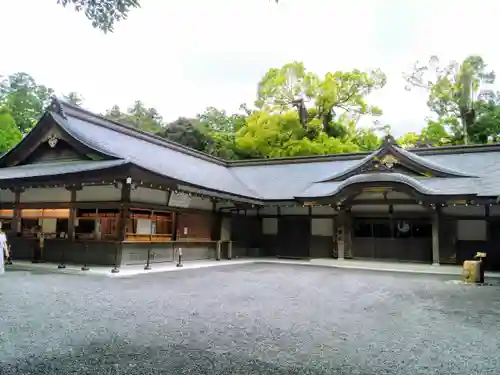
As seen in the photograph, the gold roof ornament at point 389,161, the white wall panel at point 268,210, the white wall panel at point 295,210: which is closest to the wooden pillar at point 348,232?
the white wall panel at point 295,210

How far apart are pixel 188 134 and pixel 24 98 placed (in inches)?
580

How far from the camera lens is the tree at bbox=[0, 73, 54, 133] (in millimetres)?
33750

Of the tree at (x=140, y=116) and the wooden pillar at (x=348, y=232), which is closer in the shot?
the wooden pillar at (x=348, y=232)

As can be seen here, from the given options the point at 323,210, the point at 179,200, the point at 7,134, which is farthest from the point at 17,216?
the point at 7,134

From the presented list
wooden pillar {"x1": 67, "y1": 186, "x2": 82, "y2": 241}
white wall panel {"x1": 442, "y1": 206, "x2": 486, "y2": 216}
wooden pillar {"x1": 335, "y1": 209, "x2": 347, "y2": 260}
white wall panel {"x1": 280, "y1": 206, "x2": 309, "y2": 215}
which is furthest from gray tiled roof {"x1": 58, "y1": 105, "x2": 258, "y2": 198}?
white wall panel {"x1": 442, "y1": 206, "x2": 486, "y2": 216}

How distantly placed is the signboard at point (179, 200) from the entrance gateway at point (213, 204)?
48 mm

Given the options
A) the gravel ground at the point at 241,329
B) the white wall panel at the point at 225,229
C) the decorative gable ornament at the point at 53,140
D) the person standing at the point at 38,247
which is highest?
the decorative gable ornament at the point at 53,140

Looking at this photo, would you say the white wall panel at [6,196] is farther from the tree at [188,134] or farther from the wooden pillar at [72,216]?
the tree at [188,134]

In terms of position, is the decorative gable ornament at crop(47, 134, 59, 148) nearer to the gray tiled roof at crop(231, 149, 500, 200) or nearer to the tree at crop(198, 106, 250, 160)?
the gray tiled roof at crop(231, 149, 500, 200)

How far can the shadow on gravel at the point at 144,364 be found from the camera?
343 cm

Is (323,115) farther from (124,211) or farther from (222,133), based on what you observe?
(124,211)

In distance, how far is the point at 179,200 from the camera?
46.4 ft

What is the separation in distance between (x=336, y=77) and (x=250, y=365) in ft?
106

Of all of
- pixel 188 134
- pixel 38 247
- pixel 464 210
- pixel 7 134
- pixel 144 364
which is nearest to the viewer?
pixel 144 364
